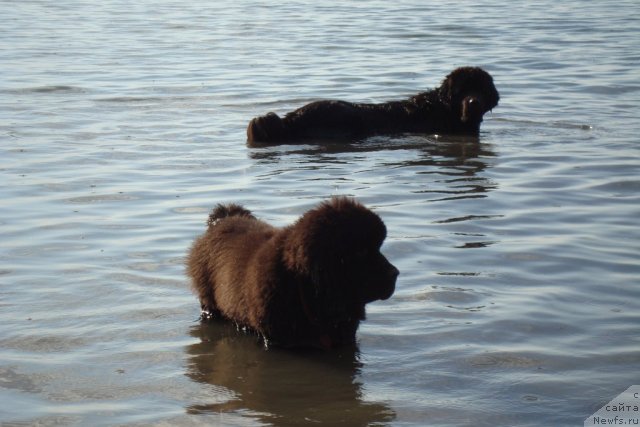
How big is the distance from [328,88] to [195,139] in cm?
422

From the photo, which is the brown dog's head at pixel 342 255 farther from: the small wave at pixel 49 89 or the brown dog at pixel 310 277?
the small wave at pixel 49 89

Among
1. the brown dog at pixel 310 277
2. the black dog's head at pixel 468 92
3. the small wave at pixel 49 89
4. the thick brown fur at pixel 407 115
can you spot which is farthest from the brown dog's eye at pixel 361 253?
the small wave at pixel 49 89

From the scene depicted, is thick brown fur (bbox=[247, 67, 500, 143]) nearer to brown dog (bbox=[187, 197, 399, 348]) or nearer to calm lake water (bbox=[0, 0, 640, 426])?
calm lake water (bbox=[0, 0, 640, 426])

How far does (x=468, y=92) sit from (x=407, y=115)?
2.36 feet

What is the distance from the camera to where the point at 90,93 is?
15414 millimetres

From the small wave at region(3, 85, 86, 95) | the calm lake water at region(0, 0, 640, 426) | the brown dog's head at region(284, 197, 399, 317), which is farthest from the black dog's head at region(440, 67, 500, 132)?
the brown dog's head at region(284, 197, 399, 317)

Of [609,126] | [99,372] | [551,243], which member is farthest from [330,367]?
[609,126]

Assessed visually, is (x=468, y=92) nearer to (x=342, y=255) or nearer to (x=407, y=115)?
(x=407, y=115)

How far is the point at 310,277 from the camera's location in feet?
19.1

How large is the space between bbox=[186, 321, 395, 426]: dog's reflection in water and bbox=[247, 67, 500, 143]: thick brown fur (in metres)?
6.12

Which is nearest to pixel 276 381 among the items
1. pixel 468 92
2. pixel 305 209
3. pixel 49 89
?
pixel 305 209

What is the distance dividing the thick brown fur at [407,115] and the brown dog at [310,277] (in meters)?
6.01

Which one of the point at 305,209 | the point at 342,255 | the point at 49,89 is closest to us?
the point at 342,255

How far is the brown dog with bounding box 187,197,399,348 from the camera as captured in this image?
5.74 meters
